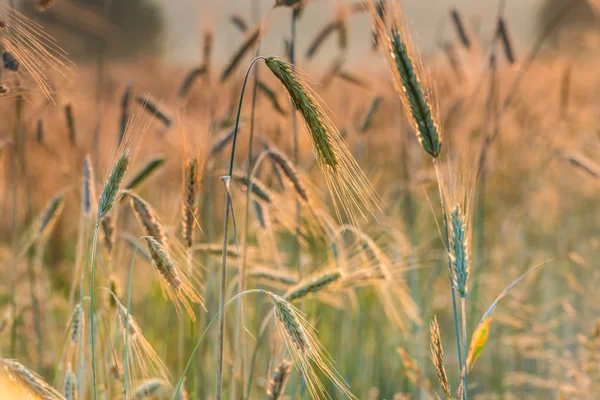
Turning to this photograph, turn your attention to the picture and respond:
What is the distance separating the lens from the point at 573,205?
209 inches

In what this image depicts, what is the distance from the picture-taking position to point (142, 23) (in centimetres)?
3100

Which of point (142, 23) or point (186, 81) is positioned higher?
point (142, 23)

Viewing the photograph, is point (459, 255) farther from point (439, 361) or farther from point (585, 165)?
point (585, 165)

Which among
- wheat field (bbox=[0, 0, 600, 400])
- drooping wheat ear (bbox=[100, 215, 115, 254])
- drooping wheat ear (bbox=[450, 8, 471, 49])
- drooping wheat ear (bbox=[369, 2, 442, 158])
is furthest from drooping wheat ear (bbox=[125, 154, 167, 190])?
drooping wheat ear (bbox=[450, 8, 471, 49])

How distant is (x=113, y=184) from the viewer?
109 cm

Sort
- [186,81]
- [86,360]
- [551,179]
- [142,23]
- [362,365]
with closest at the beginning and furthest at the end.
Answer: [86,360]
[186,81]
[362,365]
[551,179]
[142,23]

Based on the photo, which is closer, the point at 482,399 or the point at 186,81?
the point at 186,81

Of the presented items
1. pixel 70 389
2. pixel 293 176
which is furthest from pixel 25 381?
pixel 293 176

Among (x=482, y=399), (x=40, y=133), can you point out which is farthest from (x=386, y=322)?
(x=40, y=133)

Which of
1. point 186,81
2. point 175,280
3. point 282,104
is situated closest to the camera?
point 175,280

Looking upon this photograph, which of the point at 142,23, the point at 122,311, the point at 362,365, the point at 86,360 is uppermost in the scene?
the point at 142,23

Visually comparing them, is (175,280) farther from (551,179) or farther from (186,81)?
(551,179)

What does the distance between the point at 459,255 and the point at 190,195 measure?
1.62 feet

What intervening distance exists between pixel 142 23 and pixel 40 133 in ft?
101
